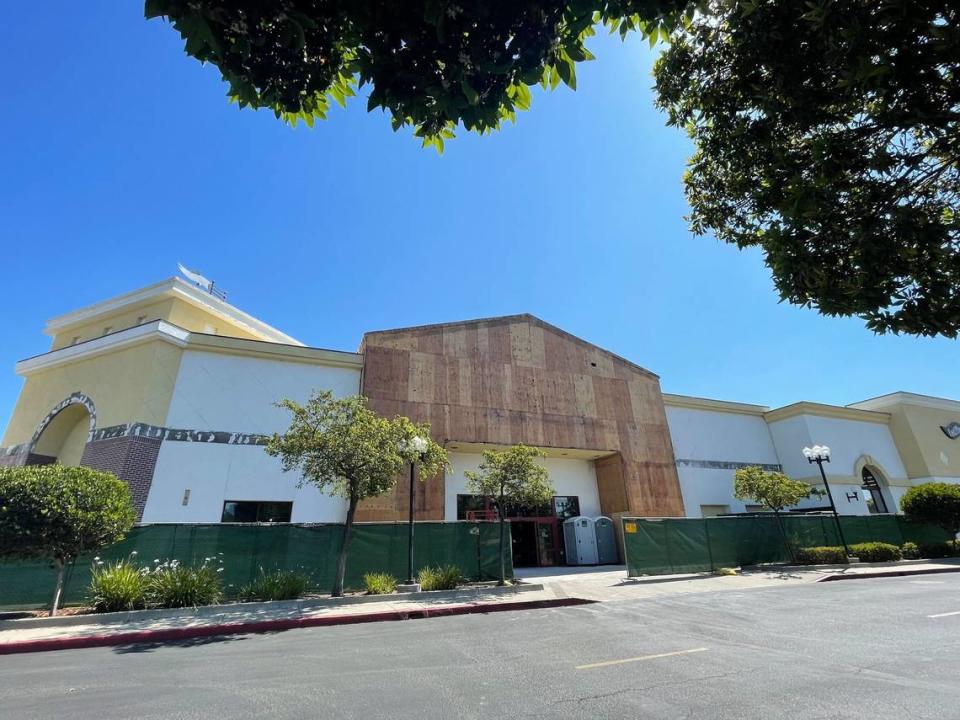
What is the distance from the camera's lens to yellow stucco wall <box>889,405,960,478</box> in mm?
30266

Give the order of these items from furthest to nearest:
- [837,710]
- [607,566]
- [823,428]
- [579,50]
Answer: [823,428]
[607,566]
[837,710]
[579,50]

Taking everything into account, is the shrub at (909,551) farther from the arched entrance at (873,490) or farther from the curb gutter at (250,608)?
the curb gutter at (250,608)

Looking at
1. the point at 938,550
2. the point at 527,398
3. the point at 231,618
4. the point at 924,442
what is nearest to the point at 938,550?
the point at 938,550

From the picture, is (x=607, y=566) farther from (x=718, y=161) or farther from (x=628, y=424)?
(x=718, y=161)

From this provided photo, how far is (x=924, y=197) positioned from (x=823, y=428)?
94.3 ft

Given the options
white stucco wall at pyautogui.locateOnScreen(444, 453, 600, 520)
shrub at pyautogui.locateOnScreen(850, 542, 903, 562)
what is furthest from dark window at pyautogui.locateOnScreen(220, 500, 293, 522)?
shrub at pyautogui.locateOnScreen(850, 542, 903, 562)

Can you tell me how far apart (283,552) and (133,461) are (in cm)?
781

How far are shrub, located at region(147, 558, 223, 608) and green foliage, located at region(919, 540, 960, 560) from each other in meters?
27.7

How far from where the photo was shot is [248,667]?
6.63 m

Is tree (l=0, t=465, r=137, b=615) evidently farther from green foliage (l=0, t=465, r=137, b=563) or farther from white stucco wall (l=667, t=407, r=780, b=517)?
white stucco wall (l=667, t=407, r=780, b=517)

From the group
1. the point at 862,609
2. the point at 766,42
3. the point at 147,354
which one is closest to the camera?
the point at 766,42

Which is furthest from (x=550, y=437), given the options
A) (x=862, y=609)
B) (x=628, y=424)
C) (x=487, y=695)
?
(x=487, y=695)

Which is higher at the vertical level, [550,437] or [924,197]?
[550,437]

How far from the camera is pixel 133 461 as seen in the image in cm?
1719
